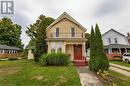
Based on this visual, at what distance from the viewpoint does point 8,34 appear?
5716 centimetres

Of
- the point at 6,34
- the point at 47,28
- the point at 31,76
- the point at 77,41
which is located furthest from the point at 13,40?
the point at 31,76

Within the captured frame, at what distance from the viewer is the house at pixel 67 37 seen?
24.8 m

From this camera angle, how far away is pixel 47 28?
88.3 ft

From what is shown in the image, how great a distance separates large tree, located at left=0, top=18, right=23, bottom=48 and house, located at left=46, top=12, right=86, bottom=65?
118 ft

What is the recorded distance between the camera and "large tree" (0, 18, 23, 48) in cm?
5719

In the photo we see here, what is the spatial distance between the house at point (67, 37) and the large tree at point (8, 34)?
3594 centimetres

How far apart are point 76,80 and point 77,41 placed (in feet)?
44.3

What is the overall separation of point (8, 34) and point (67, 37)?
38243 millimetres

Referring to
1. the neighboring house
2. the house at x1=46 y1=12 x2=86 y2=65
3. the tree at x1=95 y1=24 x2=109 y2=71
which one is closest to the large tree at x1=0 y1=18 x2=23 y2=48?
the neighboring house

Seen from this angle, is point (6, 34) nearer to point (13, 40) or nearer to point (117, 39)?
point (13, 40)

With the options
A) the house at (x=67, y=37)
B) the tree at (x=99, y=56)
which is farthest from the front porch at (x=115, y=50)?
the tree at (x=99, y=56)

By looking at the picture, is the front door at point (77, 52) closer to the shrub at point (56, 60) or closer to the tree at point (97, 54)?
the shrub at point (56, 60)

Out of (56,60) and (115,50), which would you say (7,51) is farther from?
(115,50)

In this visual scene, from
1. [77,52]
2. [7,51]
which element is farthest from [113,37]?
[7,51]
